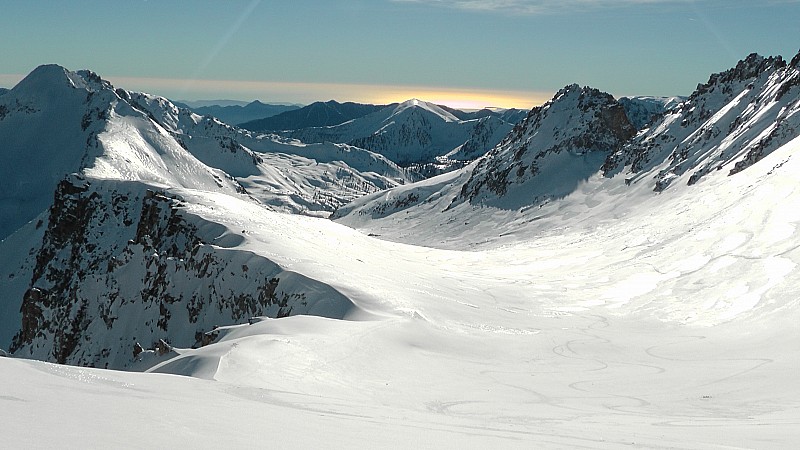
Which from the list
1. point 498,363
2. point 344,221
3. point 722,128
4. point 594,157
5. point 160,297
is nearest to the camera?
point 498,363

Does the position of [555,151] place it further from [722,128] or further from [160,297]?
[160,297]

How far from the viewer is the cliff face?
121 ft

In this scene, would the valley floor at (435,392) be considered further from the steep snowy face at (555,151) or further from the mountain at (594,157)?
the steep snowy face at (555,151)

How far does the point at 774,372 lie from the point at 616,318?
15248mm

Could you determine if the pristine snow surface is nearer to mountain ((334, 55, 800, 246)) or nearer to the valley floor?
the valley floor

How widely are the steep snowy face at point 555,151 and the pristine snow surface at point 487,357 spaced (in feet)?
215

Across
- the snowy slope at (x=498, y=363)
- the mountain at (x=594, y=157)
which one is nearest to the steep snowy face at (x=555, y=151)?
the mountain at (x=594, y=157)

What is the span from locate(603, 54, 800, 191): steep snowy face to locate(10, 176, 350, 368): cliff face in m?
60.3

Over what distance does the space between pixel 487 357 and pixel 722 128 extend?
88622 millimetres

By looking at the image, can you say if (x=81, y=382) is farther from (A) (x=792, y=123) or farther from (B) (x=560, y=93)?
(B) (x=560, y=93)

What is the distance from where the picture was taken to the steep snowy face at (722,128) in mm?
79500

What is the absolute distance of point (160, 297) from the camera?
155 feet

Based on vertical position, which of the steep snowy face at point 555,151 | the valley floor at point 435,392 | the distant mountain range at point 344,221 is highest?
the steep snowy face at point 555,151

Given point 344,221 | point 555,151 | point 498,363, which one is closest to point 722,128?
point 555,151
